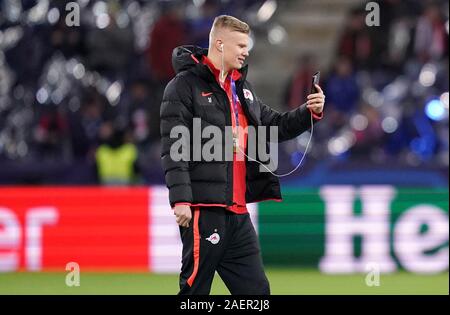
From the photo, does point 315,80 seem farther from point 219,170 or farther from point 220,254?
point 220,254

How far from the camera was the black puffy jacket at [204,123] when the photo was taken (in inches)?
269

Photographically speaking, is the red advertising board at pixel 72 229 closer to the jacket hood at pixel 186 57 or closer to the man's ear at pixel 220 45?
the jacket hood at pixel 186 57

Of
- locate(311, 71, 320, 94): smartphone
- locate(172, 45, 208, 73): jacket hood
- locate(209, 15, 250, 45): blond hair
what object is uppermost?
locate(209, 15, 250, 45): blond hair

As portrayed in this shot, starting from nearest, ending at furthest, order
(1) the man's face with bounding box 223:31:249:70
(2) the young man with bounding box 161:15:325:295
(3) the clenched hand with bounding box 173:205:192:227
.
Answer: (3) the clenched hand with bounding box 173:205:192:227 → (2) the young man with bounding box 161:15:325:295 → (1) the man's face with bounding box 223:31:249:70

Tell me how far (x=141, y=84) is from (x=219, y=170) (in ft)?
28.8

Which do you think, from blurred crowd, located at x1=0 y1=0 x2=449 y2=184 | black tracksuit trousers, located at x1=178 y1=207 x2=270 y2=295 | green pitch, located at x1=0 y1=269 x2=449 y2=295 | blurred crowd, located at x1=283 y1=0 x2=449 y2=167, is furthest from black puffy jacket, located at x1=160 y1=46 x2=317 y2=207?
blurred crowd, located at x1=0 y1=0 x2=449 y2=184

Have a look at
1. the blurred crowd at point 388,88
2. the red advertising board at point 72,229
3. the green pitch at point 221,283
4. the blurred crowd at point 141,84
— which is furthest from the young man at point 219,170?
the blurred crowd at point 141,84

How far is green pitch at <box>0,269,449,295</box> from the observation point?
1109cm

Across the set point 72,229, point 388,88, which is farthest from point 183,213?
point 388,88

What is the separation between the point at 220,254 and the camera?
7.01 m

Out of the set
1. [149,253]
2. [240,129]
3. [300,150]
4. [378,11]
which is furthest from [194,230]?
[378,11]

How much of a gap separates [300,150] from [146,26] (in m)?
3.85

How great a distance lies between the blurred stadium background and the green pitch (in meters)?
0.03

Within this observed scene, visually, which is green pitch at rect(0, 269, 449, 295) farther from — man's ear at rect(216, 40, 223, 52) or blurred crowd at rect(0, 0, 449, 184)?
man's ear at rect(216, 40, 223, 52)
